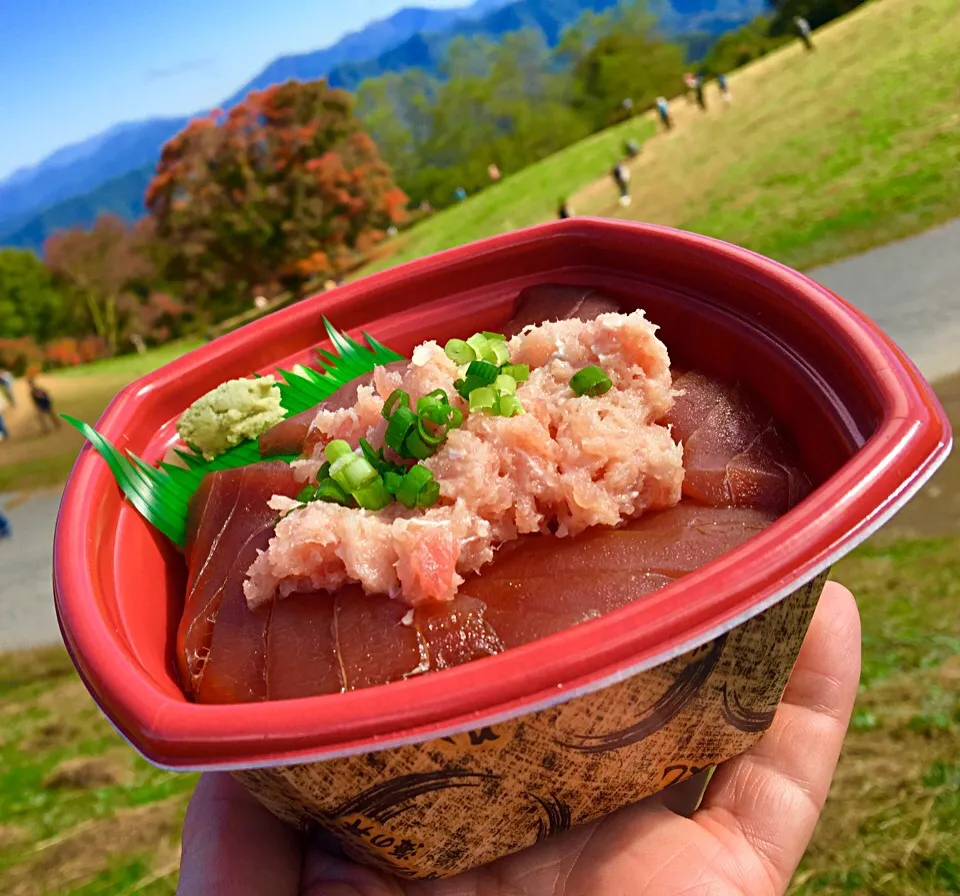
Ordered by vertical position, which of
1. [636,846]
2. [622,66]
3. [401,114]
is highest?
[401,114]

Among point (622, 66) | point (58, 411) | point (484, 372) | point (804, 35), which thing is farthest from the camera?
point (622, 66)

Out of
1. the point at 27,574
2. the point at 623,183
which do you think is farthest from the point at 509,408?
the point at 623,183

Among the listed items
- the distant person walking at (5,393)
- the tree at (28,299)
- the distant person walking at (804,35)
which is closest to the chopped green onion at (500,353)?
the distant person walking at (804,35)

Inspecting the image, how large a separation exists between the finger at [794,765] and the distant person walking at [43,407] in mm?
12697

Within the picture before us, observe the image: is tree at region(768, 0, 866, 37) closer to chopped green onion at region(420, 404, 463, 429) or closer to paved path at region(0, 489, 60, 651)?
paved path at region(0, 489, 60, 651)

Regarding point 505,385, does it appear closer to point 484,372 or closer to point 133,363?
point 484,372

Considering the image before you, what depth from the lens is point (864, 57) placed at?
10.8m

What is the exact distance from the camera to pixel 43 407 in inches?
480

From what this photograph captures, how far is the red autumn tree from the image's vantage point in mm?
15695

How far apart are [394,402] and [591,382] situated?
42cm

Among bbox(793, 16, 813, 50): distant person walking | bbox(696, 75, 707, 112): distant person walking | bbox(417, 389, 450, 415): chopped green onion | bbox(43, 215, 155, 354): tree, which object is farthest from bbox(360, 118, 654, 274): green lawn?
bbox(417, 389, 450, 415): chopped green onion

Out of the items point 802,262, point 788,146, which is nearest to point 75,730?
point 802,262

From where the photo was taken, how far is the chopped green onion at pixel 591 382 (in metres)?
1.53

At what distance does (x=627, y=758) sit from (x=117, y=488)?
1.26 metres
